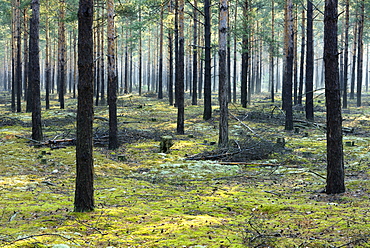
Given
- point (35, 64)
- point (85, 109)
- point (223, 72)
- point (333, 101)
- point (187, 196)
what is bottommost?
point (187, 196)

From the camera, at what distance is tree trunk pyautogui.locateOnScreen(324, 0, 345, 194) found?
23.7 feet

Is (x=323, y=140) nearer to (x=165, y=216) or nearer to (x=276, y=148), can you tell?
(x=276, y=148)

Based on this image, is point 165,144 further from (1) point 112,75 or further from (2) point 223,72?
(2) point 223,72

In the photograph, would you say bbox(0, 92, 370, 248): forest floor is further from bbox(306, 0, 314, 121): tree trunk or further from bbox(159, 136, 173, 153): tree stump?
bbox(306, 0, 314, 121): tree trunk

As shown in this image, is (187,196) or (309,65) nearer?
(187,196)

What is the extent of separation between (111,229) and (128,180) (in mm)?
4003

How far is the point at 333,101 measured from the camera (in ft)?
24.1

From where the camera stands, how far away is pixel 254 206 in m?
6.93

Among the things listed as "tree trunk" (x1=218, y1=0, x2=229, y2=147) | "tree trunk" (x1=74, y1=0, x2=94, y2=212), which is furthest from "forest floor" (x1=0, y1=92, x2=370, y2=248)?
"tree trunk" (x1=218, y1=0, x2=229, y2=147)

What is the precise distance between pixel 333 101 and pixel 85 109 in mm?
5311

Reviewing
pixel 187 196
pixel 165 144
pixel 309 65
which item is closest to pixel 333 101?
pixel 187 196

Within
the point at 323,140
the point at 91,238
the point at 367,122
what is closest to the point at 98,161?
the point at 91,238

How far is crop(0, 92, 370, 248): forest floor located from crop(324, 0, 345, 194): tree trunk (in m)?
0.46

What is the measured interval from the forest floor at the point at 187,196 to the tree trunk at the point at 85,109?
0.43 metres
